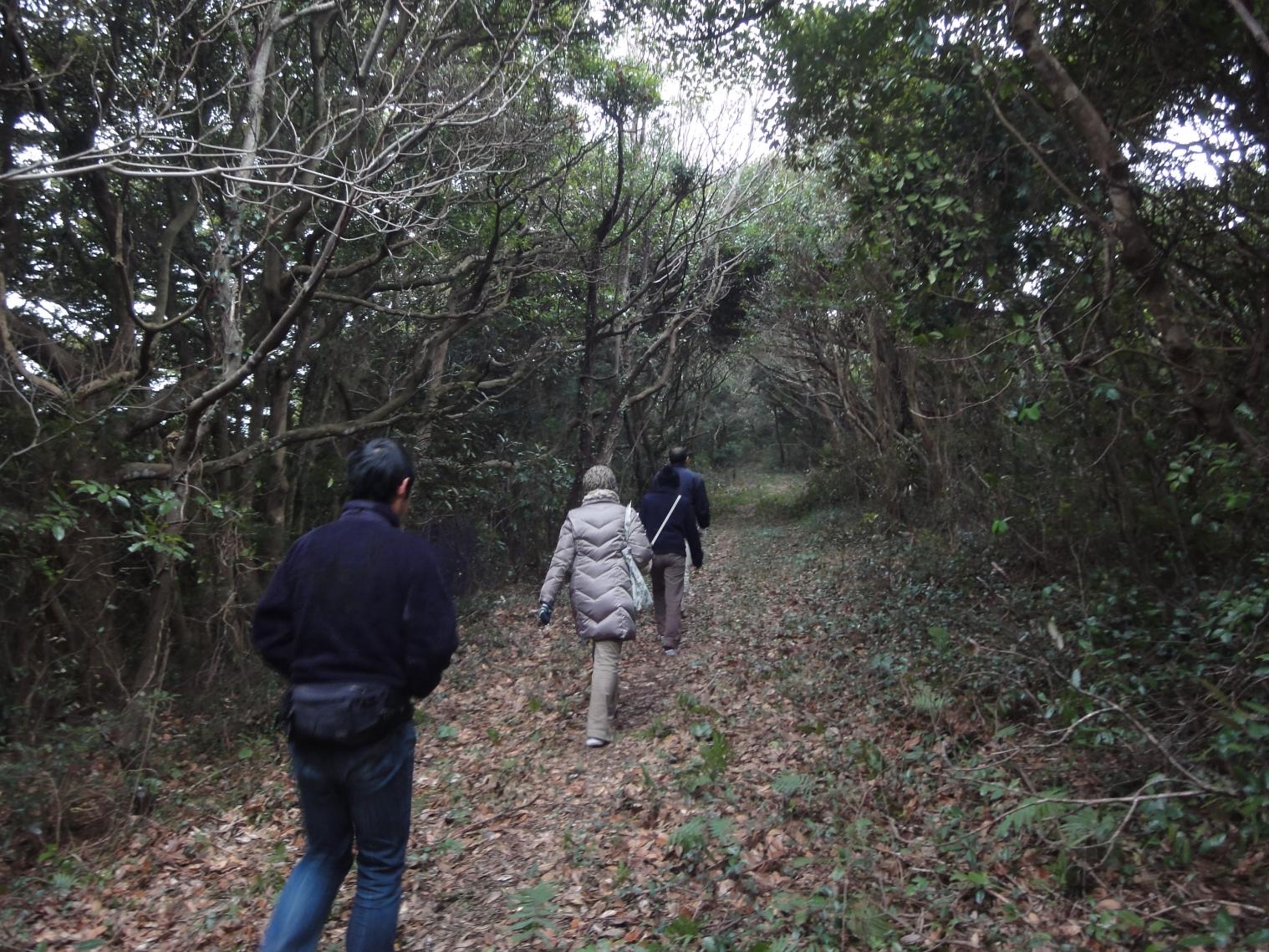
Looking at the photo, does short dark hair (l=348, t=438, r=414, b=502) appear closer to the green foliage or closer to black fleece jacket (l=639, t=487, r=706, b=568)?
the green foliage

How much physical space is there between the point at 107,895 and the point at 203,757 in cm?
209

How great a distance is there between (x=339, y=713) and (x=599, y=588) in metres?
3.78

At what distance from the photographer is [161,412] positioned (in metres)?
7.59

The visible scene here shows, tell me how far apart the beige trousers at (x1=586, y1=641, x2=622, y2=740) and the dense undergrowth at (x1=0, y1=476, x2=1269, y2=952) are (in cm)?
20

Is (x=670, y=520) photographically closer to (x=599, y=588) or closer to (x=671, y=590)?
(x=671, y=590)

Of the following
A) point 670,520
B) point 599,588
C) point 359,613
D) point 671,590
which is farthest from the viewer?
point 671,590

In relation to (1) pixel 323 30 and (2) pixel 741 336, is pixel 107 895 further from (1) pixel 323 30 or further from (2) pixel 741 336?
(2) pixel 741 336

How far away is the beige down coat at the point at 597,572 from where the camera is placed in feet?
21.7

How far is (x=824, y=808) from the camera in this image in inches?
192

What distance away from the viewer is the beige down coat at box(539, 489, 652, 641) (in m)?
6.60

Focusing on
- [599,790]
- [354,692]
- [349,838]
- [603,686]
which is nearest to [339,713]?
[354,692]

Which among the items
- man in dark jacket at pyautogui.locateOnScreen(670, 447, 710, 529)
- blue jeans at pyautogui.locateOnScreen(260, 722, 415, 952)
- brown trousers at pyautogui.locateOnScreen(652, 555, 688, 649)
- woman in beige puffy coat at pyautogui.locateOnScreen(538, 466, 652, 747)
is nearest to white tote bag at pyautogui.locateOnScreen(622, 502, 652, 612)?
woman in beige puffy coat at pyautogui.locateOnScreen(538, 466, 652, 747)

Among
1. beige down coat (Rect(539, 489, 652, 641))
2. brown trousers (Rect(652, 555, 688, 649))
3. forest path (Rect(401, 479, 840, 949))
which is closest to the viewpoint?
forest path (Rect(401, 479, 840, 949))

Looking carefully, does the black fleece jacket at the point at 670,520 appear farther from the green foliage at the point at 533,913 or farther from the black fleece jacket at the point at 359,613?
the black fleece jacket at the point at 359,613
